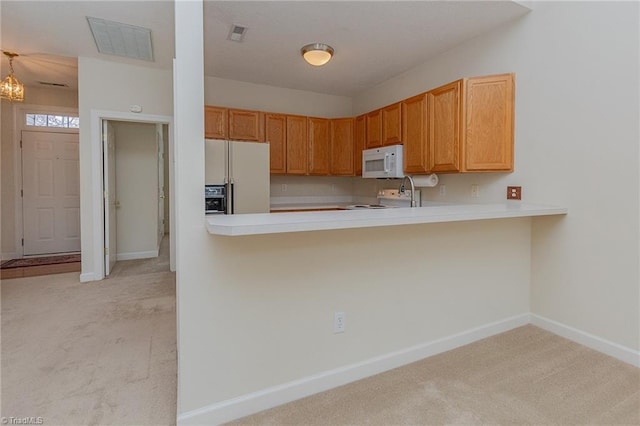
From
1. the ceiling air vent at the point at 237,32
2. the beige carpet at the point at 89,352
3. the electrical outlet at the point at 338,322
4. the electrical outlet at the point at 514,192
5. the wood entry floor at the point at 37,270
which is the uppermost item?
the ceiling air vent at the point at 237,32

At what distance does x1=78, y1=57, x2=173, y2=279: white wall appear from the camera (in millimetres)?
3984

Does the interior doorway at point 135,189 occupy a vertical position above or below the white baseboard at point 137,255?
above

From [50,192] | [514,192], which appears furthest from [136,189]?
[514,192]

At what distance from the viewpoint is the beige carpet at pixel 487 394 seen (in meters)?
1.69

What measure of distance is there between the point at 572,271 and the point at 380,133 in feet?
7.95

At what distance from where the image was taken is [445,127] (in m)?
3.13

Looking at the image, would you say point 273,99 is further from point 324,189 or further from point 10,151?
point 10,151

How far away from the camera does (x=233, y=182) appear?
3.64 m

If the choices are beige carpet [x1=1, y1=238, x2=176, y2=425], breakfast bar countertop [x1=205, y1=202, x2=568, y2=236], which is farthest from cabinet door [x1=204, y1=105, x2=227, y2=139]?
breakfast bar countertop [x1=205, y1=202, x2=568, y2=236]

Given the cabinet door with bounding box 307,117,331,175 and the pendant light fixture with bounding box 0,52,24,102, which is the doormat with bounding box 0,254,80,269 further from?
the cabinet door with bounding box 307,117,331,175

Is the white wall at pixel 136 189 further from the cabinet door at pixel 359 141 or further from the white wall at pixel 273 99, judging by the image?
the cabinet door at pixel 359 141

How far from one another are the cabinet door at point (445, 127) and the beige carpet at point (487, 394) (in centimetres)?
163

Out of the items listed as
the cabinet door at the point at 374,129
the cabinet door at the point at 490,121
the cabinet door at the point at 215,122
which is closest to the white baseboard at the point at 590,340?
the cabinet door at the point at 490,121

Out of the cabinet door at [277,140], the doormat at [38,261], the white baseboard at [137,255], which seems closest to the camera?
the cabinet door at [277,140]
